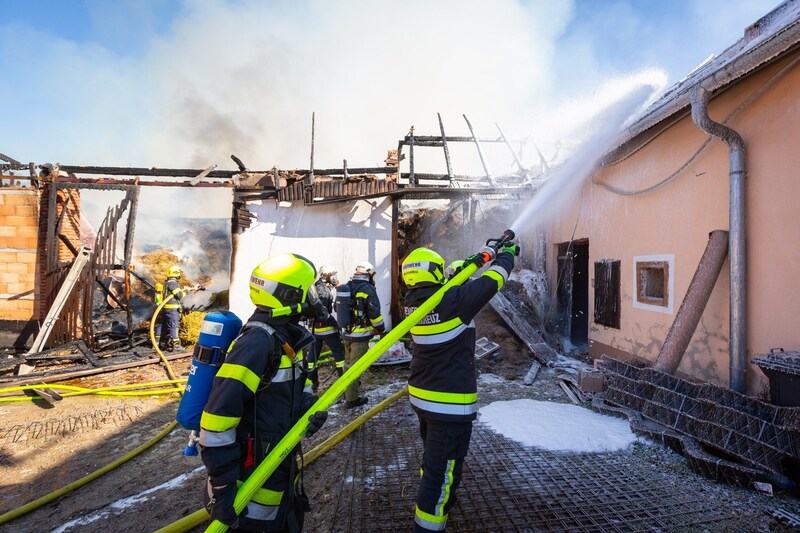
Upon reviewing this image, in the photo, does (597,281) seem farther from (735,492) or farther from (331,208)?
(331,208)

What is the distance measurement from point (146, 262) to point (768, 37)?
64.3ft

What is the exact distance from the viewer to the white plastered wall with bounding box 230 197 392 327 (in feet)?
30.4

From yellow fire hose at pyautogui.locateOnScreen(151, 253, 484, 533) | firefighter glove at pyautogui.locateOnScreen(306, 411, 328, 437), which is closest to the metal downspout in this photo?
yellow fire hose at pyautogui.locateOnScreen(151, 253, 484, 533)

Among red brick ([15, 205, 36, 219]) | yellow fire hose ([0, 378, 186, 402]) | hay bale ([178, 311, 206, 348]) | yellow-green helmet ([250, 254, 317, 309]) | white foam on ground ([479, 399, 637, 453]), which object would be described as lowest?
yellow fire hose ([0, 378, 186, 402])

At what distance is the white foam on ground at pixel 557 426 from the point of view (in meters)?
4.27

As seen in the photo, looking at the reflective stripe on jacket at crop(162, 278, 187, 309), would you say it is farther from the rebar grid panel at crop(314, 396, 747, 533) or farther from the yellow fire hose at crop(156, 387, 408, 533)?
the rebar grid panel at crop(314, 396, 747, 533)

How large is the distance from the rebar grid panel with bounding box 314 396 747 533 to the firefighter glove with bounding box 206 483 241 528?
148cm

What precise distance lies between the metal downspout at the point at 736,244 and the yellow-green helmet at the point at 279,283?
5.02m

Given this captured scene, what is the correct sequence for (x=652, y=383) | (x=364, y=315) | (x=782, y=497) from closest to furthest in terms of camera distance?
(x=782, y=497) → (x=652, y=383) → (x=364, y=315)

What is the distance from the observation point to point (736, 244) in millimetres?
4539

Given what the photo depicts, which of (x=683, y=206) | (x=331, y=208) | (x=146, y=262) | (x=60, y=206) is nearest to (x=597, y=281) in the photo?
(x=683, y=206)

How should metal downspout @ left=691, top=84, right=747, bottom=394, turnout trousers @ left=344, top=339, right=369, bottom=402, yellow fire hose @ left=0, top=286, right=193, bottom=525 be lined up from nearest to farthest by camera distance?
1. yellow fire hose @ left=0, top=286, right=193, bottom=525
2. metal downspout @ left=691, top=84, right=747, bottom=394
3. turnout trousers @ left=344, top=339, right=369, bottom=402

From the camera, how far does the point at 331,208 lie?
9.51 metres

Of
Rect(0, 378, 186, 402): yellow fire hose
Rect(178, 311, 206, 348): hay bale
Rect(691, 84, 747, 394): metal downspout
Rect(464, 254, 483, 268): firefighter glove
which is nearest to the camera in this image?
Rect(464, 254, 483, 268): firefighter glove
